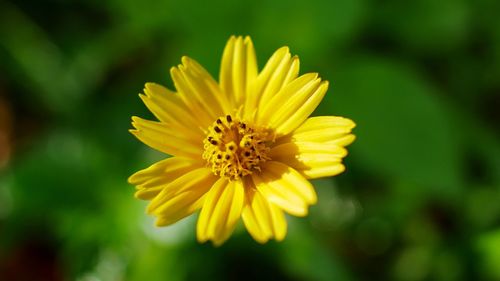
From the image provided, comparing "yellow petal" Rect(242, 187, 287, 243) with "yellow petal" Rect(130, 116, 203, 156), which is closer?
"yellow petal" Rect(242, 187, 287, 243)

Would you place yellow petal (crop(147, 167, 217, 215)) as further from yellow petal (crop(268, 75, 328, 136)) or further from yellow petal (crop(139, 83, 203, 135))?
yellow petal (crop(268, 75, 328, 136))

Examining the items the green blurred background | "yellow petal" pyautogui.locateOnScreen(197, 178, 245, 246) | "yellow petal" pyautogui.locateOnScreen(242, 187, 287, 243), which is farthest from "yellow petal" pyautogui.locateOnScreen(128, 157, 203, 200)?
the green blurred background

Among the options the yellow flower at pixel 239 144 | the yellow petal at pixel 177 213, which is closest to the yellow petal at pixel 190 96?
the yellow flower at pixel 239 144

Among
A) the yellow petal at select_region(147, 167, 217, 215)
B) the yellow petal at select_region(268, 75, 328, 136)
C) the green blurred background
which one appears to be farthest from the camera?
the green blurred background

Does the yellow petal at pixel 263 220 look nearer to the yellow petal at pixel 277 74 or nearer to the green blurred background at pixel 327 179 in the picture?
the yellow petal at pixel 277 74

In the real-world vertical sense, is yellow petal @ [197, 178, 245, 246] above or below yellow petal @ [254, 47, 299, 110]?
below

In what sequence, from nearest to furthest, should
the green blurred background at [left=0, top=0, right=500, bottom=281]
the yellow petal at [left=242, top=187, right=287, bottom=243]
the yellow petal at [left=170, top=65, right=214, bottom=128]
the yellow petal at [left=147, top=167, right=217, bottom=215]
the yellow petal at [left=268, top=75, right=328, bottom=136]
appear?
1. the yellow petal at [left=242, top=187, right=287, bottom=243]
2. the yellow petal at [left=147, top=167, right=217, bottom=215]
3. the yellow petal at [left=268, top=75, right=328, bottom=136]
4. the yellow petal at [left=170, top=65, right=214, bottom=128]
5. the green blurred background at [left=0, top=0, right=500, bottom=281]
